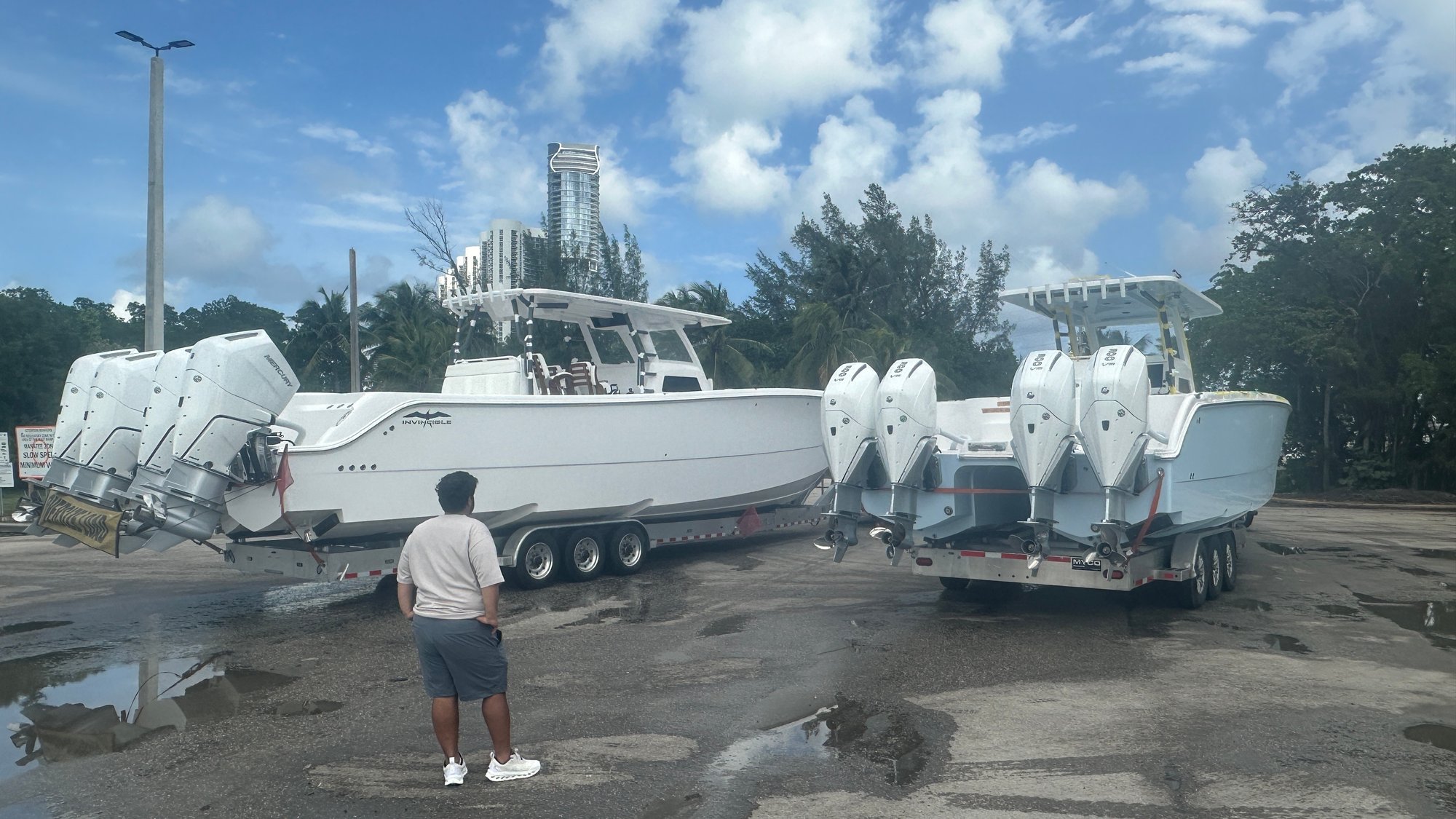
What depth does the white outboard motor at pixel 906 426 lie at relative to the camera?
8352 mm

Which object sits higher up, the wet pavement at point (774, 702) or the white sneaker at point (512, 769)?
the white sneaker at point (512, 769)

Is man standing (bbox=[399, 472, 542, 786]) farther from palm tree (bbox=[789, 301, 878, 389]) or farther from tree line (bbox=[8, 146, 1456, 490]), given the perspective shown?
palm tree (bbox=[789, 301, 878, 389])

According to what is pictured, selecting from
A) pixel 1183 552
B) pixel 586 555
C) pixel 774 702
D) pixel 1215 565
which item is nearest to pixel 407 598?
pixel 774 702

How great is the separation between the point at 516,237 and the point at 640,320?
832 inches

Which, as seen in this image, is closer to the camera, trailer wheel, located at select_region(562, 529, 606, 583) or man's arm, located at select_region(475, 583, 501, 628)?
man's arm, located at select_region(475, 583, 501, 628)

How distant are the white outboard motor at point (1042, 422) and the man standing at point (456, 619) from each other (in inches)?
170

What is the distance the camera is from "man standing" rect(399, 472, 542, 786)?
4828 millimetres

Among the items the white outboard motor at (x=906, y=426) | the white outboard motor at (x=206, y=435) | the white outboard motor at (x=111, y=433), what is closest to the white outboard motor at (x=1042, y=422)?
the white outboard motor at (x=906, y=426)

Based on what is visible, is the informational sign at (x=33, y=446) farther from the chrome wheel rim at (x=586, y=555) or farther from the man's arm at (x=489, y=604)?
the man's arm at (x=489, y=604)

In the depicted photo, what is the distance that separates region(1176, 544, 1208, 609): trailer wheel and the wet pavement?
135 millimetres

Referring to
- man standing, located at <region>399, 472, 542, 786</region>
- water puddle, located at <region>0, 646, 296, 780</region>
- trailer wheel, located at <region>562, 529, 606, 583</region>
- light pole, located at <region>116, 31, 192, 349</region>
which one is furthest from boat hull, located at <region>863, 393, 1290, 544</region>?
light pole, located at <region>116, 31, 192, 349</region>

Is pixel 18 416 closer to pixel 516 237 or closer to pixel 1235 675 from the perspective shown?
pixel 516 237

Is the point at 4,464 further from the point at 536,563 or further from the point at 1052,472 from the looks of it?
the point at 1052,472

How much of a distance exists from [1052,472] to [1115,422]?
1.87 ft
